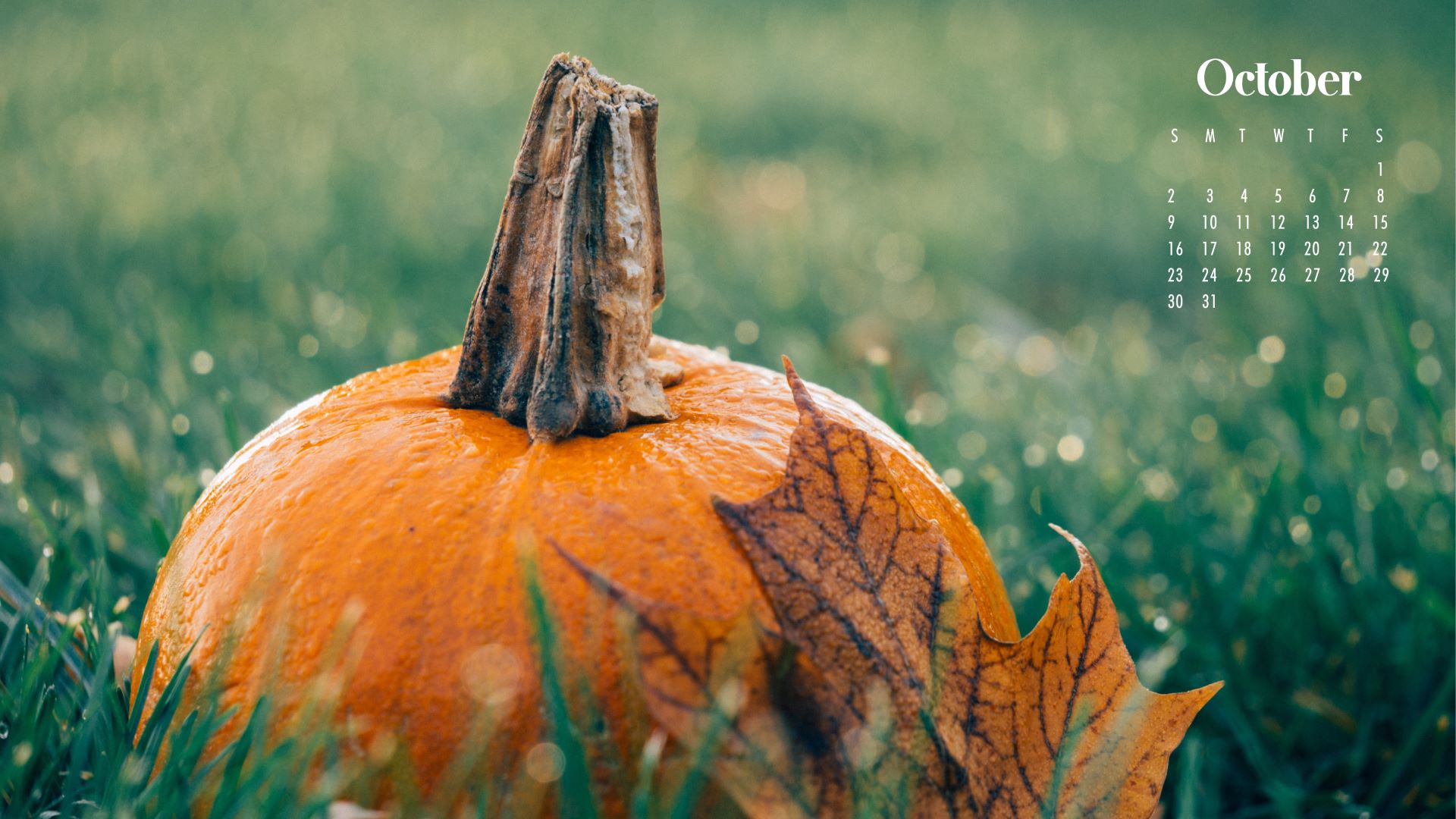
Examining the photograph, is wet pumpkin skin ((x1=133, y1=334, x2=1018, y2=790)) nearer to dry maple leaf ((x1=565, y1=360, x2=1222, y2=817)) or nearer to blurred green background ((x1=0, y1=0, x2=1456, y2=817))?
dry maple leaf ((x1=565, y1=360, x2=1222, y2=817))

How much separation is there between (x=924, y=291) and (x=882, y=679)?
3162mm

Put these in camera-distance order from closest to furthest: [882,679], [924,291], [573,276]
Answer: [882,679]
[573,276]
[924,291]

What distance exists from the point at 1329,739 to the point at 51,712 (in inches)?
69.2

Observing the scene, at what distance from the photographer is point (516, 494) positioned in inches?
42.1

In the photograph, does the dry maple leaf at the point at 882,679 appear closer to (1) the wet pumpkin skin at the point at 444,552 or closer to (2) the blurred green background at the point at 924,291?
(1) the wet pumpkin skin at the point at 444,552

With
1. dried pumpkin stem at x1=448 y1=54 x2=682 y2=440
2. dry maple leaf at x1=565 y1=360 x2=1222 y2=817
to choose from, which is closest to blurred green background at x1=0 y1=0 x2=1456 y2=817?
dry maple leaf at x1=565 y1=360 x2=1222 y2=817

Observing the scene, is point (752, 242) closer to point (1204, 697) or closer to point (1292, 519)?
point (1292, 519)

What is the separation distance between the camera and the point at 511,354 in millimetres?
1240

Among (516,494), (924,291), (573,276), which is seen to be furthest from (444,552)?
(924,291)

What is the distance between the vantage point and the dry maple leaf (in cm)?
94

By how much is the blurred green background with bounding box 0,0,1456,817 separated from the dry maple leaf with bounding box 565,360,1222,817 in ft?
1.12

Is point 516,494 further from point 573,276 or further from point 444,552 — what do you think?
point 573,276

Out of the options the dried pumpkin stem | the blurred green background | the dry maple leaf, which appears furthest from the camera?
the blurred green background

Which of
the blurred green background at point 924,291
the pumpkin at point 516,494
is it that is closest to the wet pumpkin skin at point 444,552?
the pumpkin at point 516,494
